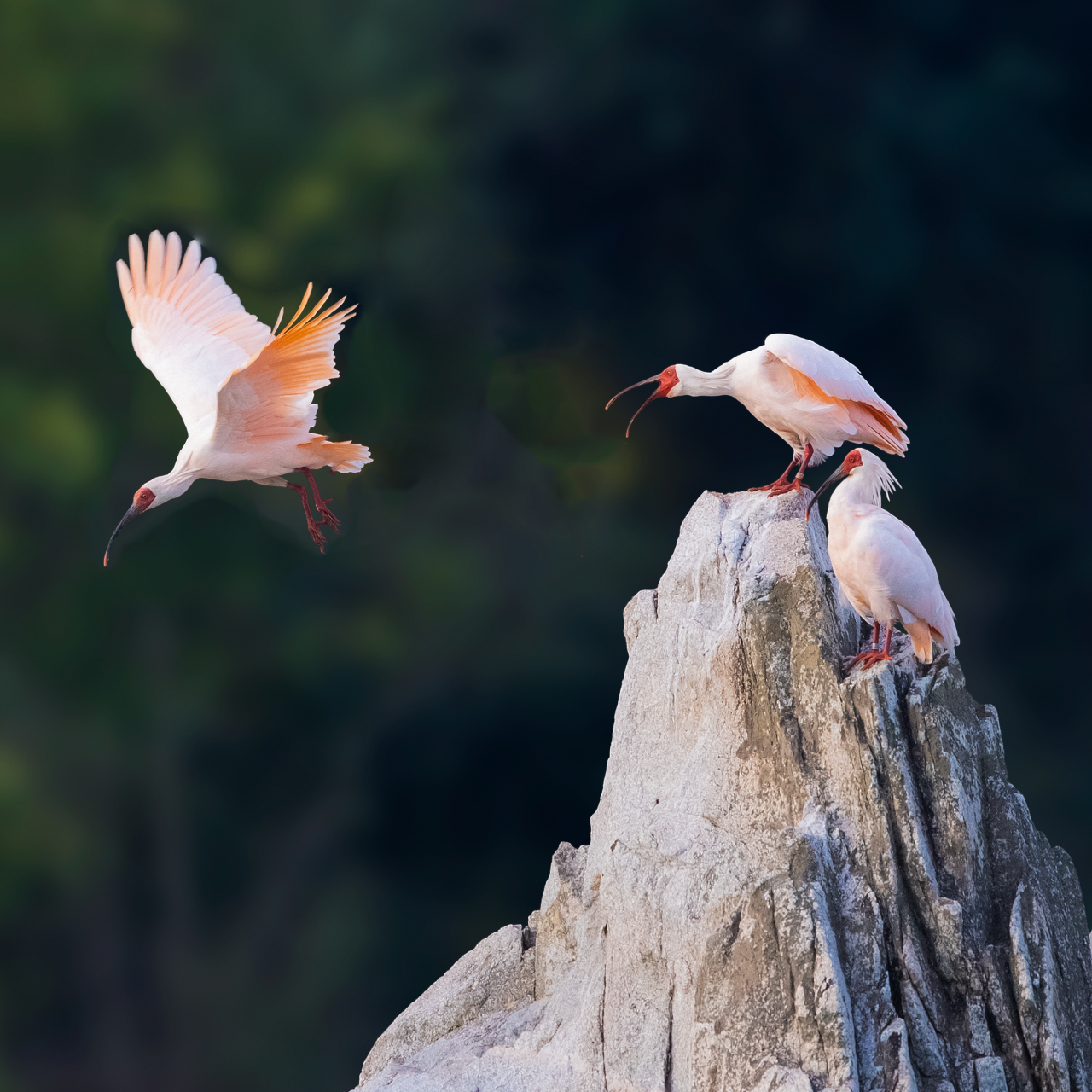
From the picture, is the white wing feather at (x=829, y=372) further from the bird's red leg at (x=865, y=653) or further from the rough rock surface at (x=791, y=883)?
the bird's red leg at (x=865, y=653)

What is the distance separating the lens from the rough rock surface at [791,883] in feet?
13.8

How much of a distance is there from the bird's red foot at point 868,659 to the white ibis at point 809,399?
0.81 metres

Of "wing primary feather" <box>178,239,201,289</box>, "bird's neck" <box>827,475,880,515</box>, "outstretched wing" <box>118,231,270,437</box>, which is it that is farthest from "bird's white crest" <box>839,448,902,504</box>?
"wing primary feather" <box>178,239,201,289</box>

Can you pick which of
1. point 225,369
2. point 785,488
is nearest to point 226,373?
point 225,369

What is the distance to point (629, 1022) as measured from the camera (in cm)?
456

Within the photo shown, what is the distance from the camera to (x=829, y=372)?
4996 mm

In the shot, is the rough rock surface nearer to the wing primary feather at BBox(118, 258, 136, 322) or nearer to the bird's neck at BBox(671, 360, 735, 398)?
the bird's neck at BBox(671, 360, 735, 398)

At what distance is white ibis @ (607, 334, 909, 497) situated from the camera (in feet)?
16.4

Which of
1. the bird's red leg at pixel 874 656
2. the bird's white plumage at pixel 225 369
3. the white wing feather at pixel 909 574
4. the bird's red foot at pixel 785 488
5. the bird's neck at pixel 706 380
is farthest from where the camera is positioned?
the bird's neck at pixel 706 380

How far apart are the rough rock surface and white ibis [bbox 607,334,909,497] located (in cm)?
36

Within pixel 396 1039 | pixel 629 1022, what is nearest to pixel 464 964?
pixel 396 1039

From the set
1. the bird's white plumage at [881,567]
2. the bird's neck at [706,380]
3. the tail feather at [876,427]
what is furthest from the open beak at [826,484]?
the bird's neck at [706,380]

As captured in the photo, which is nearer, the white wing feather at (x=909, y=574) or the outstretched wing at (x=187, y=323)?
the white wing feather at (x=909, y=574)

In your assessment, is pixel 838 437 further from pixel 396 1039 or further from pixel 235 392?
pixel 396 1039
